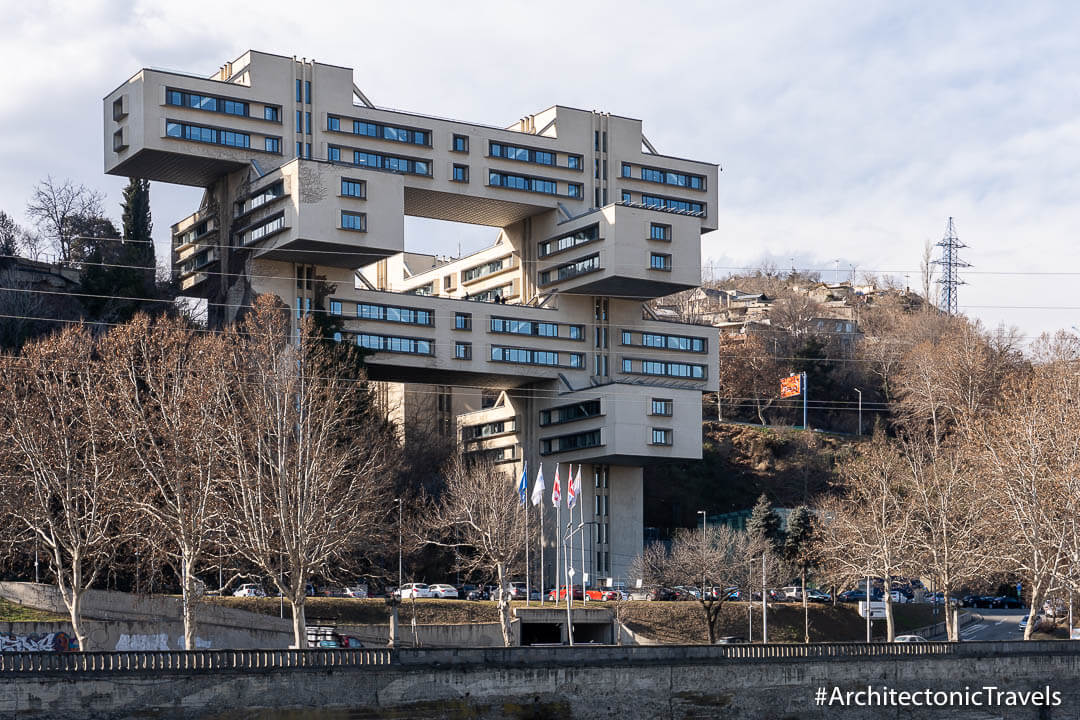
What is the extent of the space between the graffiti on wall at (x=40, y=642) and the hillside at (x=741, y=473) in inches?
2920

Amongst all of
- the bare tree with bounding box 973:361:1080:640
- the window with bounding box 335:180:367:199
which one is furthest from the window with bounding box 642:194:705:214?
the bare tree with bounding box 973:361:1080:640

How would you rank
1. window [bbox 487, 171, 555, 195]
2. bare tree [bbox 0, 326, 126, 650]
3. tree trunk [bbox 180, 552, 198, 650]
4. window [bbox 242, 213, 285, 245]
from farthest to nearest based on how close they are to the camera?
window [bbox 487, 171, 555, 195]
window [bbox 242, 213, 285, 245]
bare tree [bbox 0, 326, 126, 650]
tree trunk [bbox 180, 552, 198, 650]

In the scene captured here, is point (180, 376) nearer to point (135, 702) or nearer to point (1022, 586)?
point (135, 702)

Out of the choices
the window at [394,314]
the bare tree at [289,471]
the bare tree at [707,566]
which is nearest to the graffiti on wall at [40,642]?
the bare tree at [289,471]

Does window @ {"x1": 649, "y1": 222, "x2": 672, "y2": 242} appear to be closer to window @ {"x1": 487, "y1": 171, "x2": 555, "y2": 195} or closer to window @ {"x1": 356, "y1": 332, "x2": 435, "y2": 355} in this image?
window @ {"x1": 487, "y1": 171, "x2": 555, "y2": 195}

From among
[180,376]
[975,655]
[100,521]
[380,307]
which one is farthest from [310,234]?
[975,655]

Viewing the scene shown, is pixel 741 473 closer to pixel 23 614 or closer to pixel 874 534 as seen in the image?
pixel 874 534

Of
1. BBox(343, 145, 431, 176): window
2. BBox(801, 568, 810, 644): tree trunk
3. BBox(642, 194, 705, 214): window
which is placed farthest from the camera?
BBox(642, 194, 705, 214): window

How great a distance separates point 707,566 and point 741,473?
45659 mm

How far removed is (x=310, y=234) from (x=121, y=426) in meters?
34.7

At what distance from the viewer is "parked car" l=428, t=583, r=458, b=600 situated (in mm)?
96938

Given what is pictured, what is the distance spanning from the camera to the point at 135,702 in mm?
44812

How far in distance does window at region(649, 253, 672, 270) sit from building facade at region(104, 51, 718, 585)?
7.1 inches

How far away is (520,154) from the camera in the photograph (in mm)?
114750
